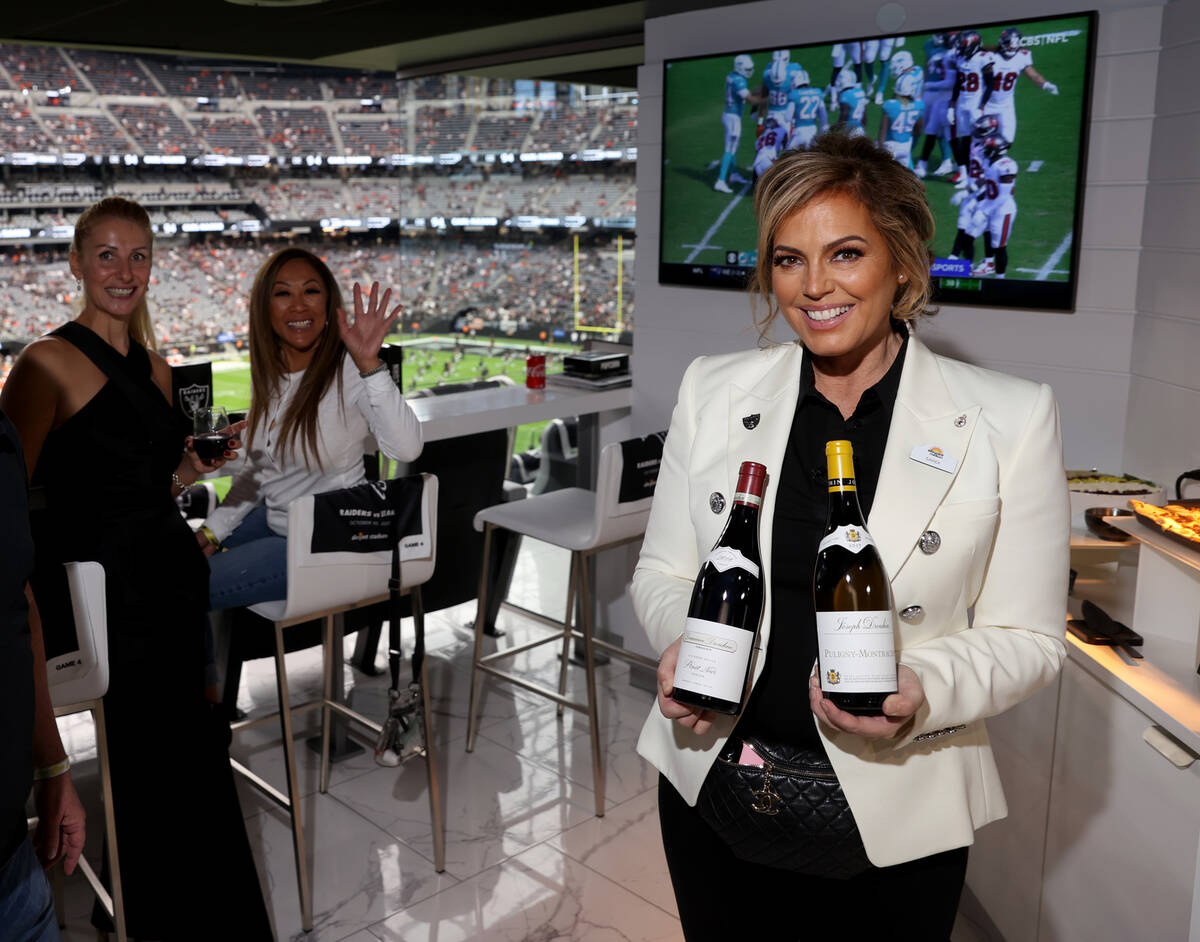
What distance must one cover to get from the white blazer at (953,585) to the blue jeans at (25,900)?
0.75 meters

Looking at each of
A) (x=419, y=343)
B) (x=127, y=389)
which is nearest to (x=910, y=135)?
(x=127, y=389)

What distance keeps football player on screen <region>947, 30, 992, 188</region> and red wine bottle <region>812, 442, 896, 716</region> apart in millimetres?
1998

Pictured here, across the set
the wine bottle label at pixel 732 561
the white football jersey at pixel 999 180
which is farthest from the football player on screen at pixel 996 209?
the wine bottle label at pixel 732 561

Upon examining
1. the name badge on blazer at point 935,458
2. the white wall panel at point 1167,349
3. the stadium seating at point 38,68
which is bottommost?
the name badge on blazer at point 935,458

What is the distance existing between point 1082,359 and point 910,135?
0.79 metres

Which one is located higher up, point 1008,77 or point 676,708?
point 1008,77

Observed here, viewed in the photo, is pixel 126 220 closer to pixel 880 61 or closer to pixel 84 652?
pixel 84 652

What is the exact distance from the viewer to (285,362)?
2732 millimetres

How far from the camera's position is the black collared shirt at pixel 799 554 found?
1.23 m

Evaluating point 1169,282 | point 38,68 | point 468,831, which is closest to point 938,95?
point 1169,282

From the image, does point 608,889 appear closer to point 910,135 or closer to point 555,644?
point 555,644

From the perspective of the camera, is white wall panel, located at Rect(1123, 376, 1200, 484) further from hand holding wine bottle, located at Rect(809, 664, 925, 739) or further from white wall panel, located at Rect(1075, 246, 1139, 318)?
hand holding wine bottle, located at Rect(809, 664, 925, 739)

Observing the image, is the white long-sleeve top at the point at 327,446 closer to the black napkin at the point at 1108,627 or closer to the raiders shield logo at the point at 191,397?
the raiders shield logo at the point at 191,397

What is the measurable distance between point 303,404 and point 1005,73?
2012mm
